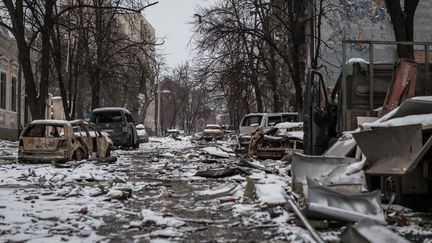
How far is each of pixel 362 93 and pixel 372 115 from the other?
20.3 inches

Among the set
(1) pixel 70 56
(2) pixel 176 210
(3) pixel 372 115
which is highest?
(1) pixel 70 56

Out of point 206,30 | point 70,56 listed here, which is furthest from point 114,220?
point 70,56

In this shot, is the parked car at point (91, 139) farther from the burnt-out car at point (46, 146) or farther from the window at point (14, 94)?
the window at point (14, 94)

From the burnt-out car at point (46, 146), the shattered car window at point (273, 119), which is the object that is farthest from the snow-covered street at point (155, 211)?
the shattered car window at point (273, 119)

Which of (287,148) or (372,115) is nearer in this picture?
(372,115)

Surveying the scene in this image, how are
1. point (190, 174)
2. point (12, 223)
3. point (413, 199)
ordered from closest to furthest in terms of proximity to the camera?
point (12, 223)
point (413, 199)
point (190, 174)

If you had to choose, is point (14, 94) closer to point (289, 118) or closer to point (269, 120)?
point (269, 120)

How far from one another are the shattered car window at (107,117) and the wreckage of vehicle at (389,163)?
19.3 metres

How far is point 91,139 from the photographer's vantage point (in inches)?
734

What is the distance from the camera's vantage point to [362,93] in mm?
10570

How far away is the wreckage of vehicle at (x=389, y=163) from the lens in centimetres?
693

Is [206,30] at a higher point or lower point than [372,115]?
higher

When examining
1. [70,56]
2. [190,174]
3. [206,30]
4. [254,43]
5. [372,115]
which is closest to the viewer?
[372,115]

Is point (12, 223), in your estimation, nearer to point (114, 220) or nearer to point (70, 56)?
point (114, 220)
